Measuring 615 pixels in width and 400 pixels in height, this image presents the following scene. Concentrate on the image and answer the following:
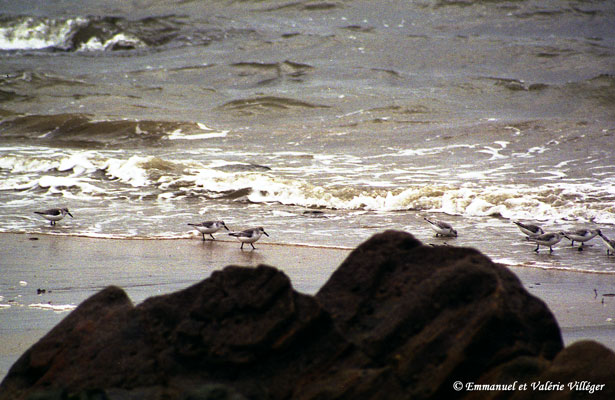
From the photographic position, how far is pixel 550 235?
23.6 ft

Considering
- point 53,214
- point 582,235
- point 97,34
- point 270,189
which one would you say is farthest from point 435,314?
point 97,34

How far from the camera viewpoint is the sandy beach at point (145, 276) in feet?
14.5

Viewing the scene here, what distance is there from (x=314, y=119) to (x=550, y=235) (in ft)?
31.9

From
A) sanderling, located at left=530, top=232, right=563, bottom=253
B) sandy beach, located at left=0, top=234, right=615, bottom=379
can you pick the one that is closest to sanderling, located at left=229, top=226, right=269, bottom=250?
sandy beach, located at left=0, top=234, right=615, bottom=379

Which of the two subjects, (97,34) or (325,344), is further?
(97,34)

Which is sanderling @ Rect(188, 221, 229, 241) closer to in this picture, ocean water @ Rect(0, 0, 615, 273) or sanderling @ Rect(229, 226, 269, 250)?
sanderling @ Rect(229, 226, 269, 250)

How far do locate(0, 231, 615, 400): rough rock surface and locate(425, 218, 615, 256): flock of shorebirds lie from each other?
15.2 ft

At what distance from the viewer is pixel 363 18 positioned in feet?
83.7

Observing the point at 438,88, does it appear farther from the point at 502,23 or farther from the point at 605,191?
the point at 605,191

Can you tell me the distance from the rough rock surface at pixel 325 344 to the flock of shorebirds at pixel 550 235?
462 centimetres

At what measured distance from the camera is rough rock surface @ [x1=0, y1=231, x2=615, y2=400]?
247 centimetres

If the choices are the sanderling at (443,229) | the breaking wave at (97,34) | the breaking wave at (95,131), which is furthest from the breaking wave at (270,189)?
the breaking wave at (97,34)

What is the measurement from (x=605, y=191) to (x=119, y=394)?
28.4 ft

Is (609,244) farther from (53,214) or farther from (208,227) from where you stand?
(53,214)
